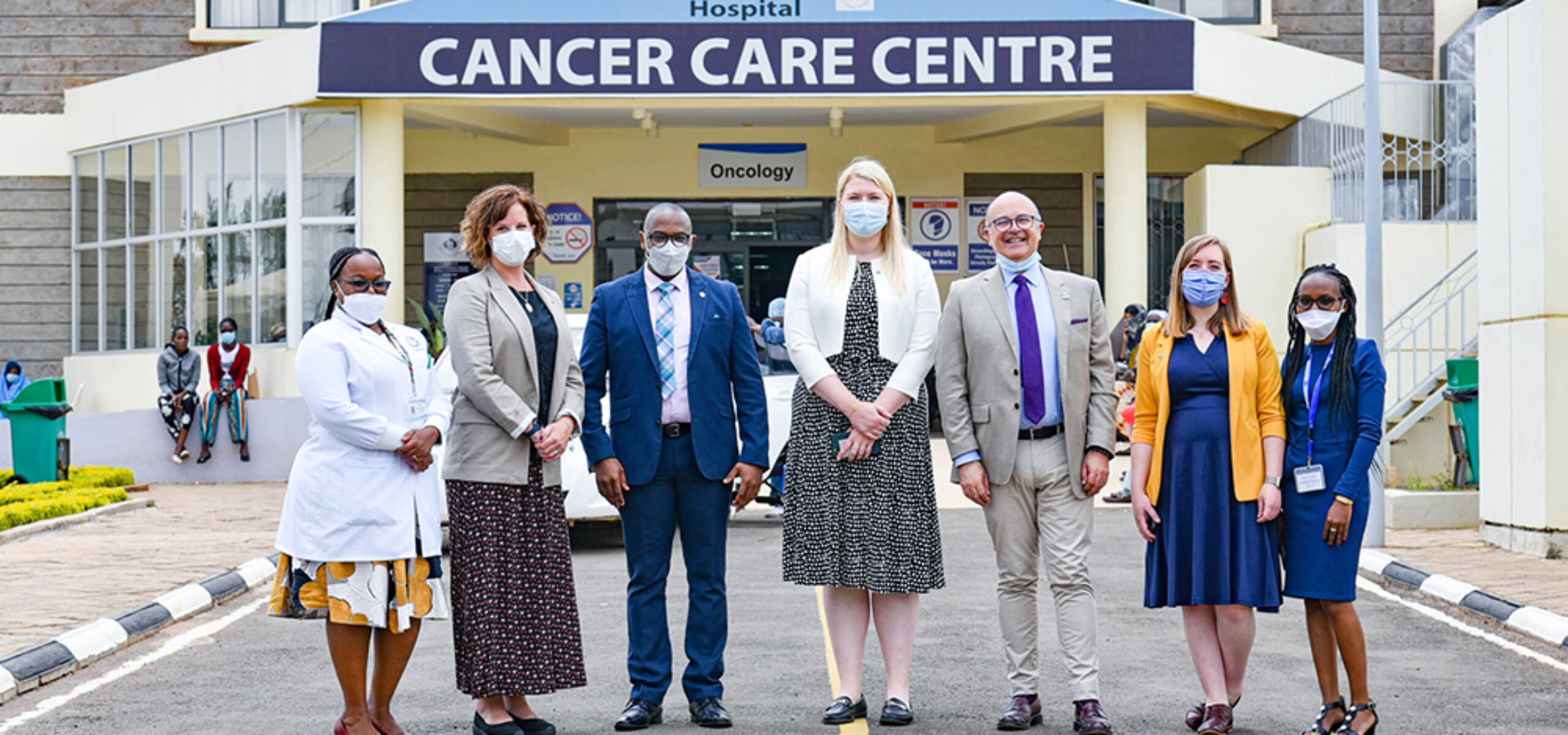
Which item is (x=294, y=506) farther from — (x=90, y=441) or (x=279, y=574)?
(x=90, y=441)

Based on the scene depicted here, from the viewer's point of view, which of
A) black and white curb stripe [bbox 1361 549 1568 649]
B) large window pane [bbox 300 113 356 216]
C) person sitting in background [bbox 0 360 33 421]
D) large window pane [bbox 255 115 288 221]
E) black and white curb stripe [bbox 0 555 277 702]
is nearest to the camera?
black and white curb stripe [bbox 0 555 277 702]

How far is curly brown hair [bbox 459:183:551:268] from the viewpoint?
6.10m

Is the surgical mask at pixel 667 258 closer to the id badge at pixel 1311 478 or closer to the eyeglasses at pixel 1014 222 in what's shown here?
the eyeglasses at pixel 1014 222

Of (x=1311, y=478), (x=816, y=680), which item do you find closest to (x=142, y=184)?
(x=816, y=680)

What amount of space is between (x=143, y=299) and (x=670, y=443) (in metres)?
17.9

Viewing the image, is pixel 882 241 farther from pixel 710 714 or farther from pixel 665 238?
pixel 710 714

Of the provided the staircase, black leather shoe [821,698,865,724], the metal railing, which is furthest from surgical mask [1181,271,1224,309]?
the metal railing

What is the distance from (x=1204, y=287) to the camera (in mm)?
6016

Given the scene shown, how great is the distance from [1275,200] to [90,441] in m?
14.3

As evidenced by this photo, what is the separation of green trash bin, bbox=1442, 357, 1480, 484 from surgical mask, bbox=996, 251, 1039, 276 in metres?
7.89

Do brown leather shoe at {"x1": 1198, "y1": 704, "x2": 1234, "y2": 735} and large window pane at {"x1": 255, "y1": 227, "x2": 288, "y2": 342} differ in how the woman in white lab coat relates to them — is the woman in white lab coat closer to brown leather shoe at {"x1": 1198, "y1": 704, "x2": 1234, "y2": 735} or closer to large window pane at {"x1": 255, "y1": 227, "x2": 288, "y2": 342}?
brown leather shoe at {"x1": 1198, "y1": 704, "x2": 1234, "y2": 735}

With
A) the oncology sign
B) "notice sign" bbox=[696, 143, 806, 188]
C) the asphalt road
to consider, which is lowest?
the asphalt road

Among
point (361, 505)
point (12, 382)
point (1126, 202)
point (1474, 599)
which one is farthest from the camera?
point (12, 382)

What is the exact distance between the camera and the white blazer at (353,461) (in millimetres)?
5629
